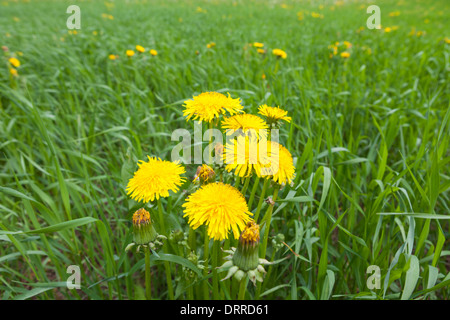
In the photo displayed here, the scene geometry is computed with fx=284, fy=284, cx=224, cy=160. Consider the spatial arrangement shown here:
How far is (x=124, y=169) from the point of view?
3.05 ft

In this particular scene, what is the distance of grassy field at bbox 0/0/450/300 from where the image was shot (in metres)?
0.90

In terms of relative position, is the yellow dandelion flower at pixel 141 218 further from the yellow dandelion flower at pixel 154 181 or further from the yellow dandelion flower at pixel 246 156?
the yellow dandelion flower at pixel 246 156

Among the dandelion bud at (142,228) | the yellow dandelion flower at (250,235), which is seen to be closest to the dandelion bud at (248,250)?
the yellow dandelion flower at (250,235)

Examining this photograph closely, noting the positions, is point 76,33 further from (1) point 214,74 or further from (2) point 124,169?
(2) point 124,169

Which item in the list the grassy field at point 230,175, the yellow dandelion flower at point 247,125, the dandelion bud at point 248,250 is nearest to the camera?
the dandelion bud at point 248,250

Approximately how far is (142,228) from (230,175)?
10.7 inches

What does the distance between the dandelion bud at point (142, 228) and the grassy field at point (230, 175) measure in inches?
2.6

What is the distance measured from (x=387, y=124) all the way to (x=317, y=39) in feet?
8.14

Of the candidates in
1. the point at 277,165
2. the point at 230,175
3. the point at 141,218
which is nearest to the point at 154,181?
the point at 141,218

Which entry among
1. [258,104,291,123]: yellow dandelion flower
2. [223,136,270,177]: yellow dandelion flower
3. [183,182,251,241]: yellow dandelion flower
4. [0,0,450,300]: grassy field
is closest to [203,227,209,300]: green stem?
[0,0,450,300]: grassy field

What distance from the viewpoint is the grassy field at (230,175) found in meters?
0.90

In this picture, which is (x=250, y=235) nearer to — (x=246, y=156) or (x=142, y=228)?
(x=246, y=156)
